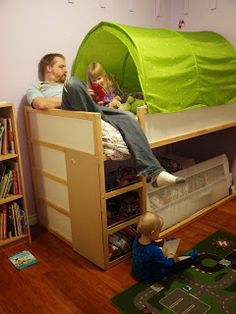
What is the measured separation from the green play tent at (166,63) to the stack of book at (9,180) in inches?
37.9

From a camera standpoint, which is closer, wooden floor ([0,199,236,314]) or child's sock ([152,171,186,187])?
wooden floor ([0,199,236,314])

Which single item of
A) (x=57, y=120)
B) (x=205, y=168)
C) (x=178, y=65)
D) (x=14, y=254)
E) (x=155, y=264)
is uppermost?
(x=178, y=65)

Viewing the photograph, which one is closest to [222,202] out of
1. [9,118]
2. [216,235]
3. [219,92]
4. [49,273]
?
[216,235]

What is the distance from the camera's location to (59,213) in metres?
2.24

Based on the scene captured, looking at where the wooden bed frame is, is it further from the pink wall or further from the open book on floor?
the pink wall

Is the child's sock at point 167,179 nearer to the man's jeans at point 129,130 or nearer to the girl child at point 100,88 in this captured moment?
the man's jeans at point 129,130

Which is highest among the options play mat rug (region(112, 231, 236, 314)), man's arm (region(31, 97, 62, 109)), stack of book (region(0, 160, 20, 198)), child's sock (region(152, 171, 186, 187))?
man's arm (region(31, 97, 62, 109))

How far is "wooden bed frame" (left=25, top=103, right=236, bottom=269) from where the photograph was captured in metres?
1.77

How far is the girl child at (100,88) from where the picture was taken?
218 centimetres

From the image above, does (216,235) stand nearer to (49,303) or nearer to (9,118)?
(49,303)

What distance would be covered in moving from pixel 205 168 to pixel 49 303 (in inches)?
63.8

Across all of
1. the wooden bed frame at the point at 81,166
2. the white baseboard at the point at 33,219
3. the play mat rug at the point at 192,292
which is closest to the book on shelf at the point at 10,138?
the wooden bed frame at the point at 81,166

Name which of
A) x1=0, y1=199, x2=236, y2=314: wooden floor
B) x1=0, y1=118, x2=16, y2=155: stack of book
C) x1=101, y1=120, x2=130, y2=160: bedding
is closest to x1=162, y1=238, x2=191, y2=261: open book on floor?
x1=0, y1=199, x2=236, y2=314: wooden floor

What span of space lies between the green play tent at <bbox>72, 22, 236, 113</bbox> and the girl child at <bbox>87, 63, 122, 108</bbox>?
0.24m
